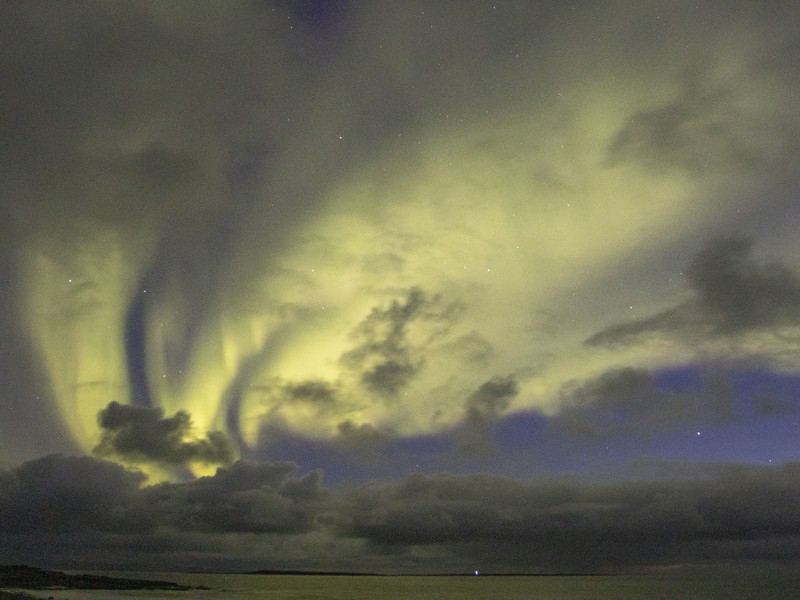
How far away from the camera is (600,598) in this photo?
7539 inches

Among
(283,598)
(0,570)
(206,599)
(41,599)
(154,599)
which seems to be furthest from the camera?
(0,570)

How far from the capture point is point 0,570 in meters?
200

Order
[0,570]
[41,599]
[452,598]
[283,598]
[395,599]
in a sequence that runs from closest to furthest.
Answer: [41,599] < [283,598] < [395,599] < [452,598] < [0,570]

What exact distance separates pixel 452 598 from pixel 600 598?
1607 inches

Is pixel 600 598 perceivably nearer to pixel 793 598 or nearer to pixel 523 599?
pixel 523 599

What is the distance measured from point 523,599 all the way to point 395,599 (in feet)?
117

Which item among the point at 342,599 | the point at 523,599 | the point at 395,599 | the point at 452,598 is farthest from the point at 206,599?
the point at 523,599

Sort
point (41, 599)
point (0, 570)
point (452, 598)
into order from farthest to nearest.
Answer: point (0, 570) → point (452, 598) → point (41, 599)

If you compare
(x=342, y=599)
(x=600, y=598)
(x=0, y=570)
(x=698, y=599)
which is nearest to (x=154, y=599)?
(x=342, y=599)

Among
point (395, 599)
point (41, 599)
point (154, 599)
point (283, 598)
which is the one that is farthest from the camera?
point (395, 599)

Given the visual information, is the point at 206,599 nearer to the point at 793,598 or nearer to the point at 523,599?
the point at 523,599

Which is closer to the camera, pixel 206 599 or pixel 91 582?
pixel 206 599

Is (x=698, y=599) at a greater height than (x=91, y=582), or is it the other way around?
(x=91, y=582)

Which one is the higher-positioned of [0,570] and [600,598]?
[0,570]
